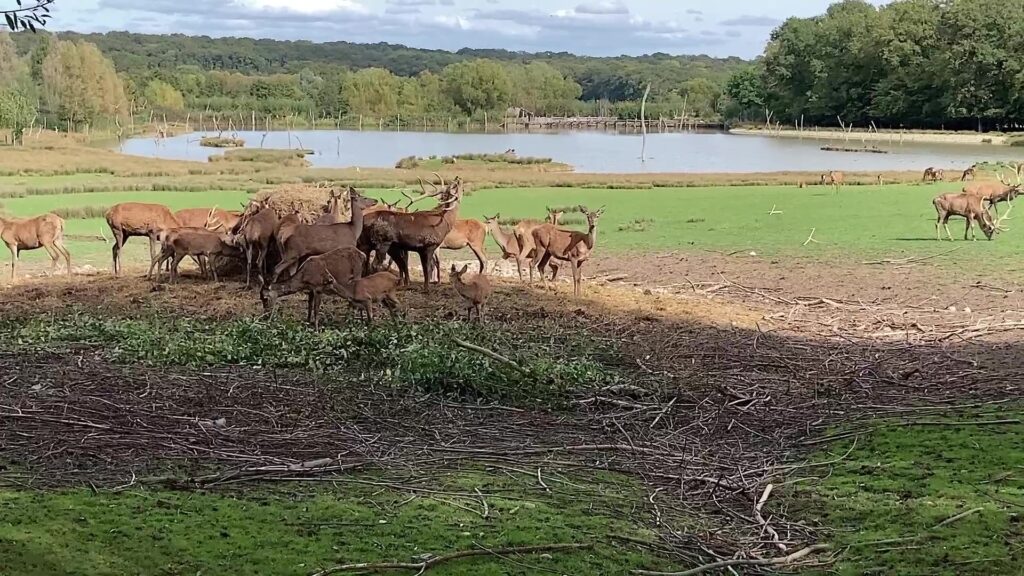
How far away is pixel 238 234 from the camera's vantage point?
1353 cm

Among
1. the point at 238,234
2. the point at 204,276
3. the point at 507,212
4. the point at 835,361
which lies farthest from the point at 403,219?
the point at 507,212

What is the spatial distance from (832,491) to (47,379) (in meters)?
5.49

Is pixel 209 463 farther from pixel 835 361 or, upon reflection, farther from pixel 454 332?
pixel 835 361

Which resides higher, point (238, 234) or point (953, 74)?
point (953, 74)

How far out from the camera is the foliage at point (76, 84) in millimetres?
105438

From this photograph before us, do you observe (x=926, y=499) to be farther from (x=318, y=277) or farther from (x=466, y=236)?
(x=466, y=236)

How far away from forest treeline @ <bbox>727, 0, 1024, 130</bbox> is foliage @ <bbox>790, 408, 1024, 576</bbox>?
8727 cm

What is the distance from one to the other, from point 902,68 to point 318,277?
322ft

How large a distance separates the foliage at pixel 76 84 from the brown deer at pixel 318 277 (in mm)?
103551

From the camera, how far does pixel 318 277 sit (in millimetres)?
10492

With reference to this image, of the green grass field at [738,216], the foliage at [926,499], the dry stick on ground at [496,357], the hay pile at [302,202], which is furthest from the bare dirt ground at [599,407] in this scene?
the green grass field at [738,216]

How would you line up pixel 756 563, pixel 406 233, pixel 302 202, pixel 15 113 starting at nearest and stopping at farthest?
1. pixel 756 563
2. pixel 406 233
3. pixel 302 202
4. pixel 15 113

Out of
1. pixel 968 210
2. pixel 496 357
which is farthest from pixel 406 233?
pixel 968 210

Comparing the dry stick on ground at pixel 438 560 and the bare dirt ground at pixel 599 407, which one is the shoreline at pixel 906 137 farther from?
the dry stick on ground at pixel 438 560
